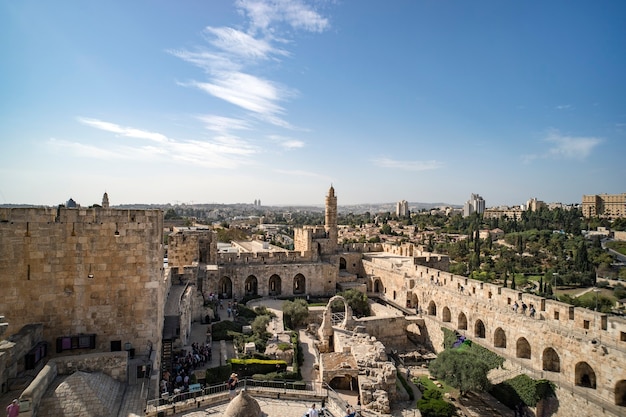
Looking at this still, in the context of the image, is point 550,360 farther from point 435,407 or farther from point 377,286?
point 377,286

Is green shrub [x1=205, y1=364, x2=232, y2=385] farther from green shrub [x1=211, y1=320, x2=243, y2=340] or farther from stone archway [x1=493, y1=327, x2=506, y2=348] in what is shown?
stone archway [x1=493, y1=327, x2=506, y2=348]

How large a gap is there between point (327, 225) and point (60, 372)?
81.2ft

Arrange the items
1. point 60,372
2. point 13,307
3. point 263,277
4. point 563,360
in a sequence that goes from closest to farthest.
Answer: point 60,372, point 13,307, point 563,360, point 263,277

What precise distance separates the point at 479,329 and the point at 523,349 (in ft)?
9.07

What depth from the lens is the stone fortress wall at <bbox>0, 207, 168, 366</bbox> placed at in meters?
10.1

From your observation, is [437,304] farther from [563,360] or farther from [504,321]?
[563,360]

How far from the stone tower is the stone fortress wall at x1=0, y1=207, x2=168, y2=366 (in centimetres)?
2179

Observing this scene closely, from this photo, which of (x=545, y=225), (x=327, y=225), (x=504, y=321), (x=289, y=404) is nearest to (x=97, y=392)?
(x=289, y=404)

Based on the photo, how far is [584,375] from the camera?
14.7 m

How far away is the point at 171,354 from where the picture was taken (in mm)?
13219

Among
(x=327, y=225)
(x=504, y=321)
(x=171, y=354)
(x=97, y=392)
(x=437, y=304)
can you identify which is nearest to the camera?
(x=97, y=392)

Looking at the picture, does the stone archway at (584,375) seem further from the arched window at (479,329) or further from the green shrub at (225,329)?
the green shrub at (225,329)

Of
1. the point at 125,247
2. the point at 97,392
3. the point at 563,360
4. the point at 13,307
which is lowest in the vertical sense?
the point at 563,360

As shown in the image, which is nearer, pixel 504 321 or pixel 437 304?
pixel 504 321
